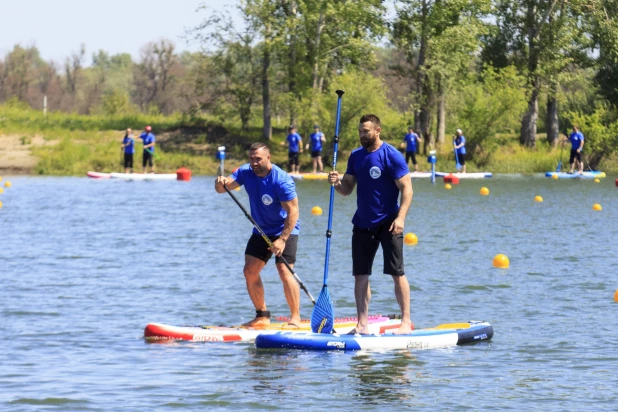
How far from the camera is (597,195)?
35719 millimetres

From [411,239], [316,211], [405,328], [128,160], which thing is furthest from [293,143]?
[405,328]

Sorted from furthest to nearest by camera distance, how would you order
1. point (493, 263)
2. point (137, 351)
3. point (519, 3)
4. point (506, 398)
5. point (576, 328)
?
point (519, 3)
point (493, 263)
point (576, 328)
point (137, 351)
point (506, 398)

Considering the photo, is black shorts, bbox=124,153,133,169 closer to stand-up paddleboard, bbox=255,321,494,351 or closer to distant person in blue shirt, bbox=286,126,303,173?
distant person in blue shirt, bbox=286,126,303,173

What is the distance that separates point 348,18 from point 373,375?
44.0 m

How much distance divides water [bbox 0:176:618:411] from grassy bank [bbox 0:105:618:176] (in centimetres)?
2276

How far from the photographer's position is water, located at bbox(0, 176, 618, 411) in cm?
953

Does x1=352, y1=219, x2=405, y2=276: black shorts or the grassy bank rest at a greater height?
the grassy bank

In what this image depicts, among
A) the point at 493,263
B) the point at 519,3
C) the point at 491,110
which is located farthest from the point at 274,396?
the point at 519,3

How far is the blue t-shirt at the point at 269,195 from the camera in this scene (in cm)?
1152

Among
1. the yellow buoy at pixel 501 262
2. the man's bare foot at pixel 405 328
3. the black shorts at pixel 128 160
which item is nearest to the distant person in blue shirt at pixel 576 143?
the black shorts at pixel 128 160

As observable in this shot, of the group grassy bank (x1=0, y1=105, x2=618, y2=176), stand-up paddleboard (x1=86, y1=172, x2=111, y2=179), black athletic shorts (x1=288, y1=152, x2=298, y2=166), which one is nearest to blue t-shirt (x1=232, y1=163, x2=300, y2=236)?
stand-up paddleboard (x1=86, y1=172, x2=111, y2=179)

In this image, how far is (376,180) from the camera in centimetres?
1081

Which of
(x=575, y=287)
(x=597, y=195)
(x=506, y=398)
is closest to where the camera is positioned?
(x=506, y=398)

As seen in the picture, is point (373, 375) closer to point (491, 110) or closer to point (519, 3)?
point (491, 110)
